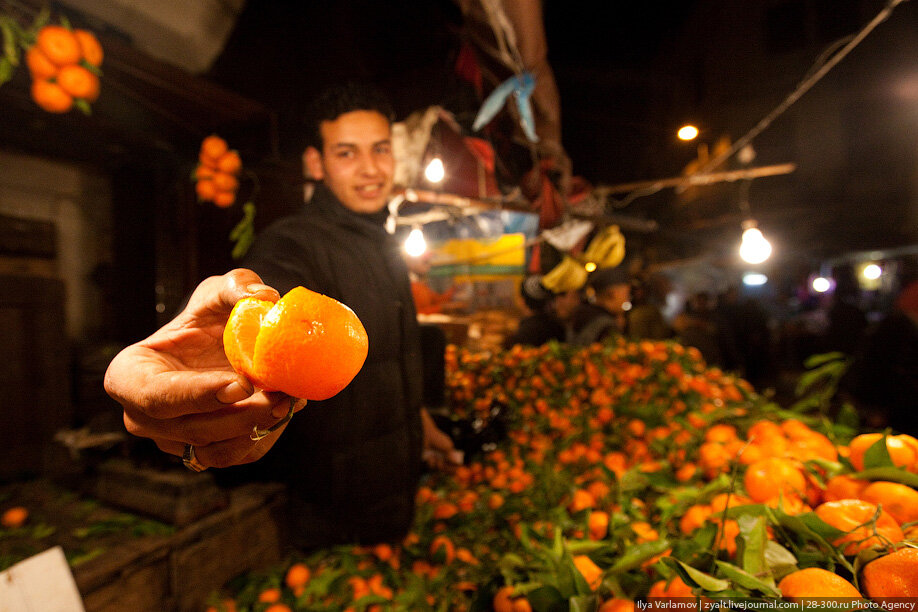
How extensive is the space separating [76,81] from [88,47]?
0.87ft

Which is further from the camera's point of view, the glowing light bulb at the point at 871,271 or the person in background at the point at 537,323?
the glowing light bulb at the point at 871,271

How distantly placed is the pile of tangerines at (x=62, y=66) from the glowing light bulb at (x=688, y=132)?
4354mm

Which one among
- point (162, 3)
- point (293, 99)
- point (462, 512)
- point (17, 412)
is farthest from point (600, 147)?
point (17, 412)

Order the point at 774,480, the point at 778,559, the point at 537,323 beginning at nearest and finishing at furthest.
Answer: the point at 778,559 → the point at 774,480 → the point at 537,323

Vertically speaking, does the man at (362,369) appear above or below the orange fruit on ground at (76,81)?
below

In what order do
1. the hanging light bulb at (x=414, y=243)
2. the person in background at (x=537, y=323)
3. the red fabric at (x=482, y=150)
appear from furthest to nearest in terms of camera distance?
the person in background at (x=537, y=323) < the red fabric at (x=482, y=150) < the hanging light bulb at (x=414, y=243)

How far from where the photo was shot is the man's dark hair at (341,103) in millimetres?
2182

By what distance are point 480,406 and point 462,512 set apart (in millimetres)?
1468

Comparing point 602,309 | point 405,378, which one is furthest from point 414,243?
point 602,309

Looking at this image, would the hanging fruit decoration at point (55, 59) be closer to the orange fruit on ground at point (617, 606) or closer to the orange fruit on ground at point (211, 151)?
the orange fruit on ground at point (211, 151)

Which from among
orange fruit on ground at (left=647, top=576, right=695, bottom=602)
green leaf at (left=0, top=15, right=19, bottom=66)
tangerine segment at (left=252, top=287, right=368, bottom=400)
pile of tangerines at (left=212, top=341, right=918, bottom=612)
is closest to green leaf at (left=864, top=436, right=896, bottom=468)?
pile of tangerines at (left=212, top=341, right=918, bottom=612)

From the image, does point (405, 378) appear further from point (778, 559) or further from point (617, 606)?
point (778, 559)

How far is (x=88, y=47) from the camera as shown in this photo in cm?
255

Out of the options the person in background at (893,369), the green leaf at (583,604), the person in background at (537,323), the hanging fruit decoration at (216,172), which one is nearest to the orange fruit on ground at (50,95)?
the hanging fruit decoration at (216,172)
